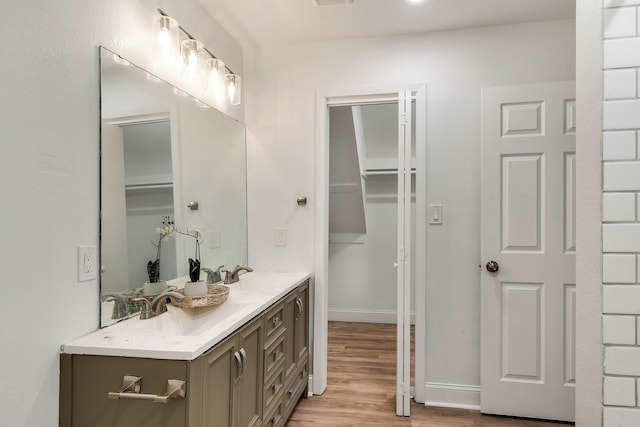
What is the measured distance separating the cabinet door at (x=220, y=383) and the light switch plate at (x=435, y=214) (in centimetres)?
161

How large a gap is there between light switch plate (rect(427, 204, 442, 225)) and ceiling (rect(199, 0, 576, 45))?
119 centimetres

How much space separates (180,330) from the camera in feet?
5.41

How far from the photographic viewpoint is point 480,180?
2.49 meters

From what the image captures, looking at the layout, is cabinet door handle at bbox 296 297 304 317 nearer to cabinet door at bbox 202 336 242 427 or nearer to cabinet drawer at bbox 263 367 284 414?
cabinet drawer at bbox 263 367 284 414

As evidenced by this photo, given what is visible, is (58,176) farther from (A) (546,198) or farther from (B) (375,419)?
(A) (546,198)

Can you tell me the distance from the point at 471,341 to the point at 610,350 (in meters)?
1.71

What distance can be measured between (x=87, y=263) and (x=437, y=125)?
2.17 m

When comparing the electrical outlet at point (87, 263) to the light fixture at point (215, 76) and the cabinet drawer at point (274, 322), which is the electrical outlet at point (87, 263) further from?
the light fixture at point (215, 76)

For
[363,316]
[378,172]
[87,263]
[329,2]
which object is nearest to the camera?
[87,263]

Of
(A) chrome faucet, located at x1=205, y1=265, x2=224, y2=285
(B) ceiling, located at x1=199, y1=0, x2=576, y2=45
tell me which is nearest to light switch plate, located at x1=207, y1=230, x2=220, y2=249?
(A) chrome faucet, located at x1=205, y1=265, x2=224, y2=285

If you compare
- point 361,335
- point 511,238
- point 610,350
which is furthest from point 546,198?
point 361,335

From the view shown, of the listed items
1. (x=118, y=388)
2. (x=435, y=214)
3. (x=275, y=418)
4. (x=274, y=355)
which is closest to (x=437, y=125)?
(x=435, y=214)

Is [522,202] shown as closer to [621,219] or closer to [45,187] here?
[621,219]

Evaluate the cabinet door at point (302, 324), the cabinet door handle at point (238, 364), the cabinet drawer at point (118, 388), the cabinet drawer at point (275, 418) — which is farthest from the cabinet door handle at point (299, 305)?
the cabinet drawer at point (118, 388)
